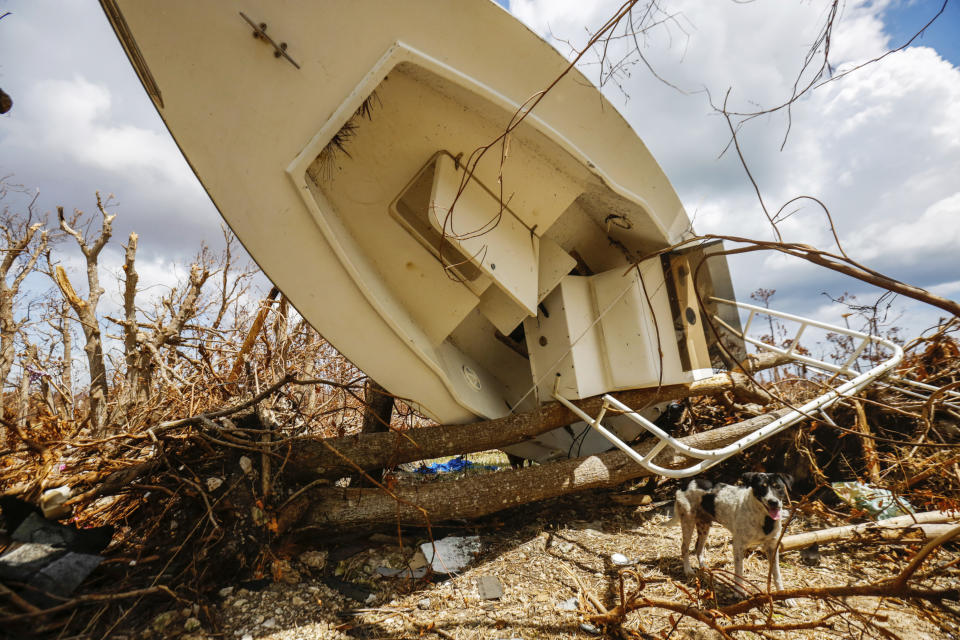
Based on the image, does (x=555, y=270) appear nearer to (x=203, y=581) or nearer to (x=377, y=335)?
(x=377, y=335)

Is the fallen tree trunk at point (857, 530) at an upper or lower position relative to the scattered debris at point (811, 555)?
upper

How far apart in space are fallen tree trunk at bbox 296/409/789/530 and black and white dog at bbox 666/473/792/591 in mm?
818

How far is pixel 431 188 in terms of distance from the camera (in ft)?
8.49

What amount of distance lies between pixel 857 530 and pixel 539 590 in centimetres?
211

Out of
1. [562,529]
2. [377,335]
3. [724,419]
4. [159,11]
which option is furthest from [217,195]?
[724,419]

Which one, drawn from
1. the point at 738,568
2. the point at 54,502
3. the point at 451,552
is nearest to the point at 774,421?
the point at 738,568

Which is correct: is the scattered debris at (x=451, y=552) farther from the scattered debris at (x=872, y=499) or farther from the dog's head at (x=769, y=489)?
the scattered debris at (x=872, y=499)

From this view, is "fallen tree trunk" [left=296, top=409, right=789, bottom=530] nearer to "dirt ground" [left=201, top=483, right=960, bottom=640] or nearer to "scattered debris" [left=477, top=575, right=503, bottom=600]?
"dirt ground" [left=201, top=483, right=960, bottom=640]

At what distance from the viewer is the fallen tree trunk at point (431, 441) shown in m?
2.71

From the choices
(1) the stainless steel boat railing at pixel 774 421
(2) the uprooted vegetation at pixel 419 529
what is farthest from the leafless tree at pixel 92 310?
(1) the stainless steel boat railing at pixel 774 421

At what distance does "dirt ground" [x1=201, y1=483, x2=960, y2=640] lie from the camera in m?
1.88

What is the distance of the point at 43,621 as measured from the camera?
169 centimetres

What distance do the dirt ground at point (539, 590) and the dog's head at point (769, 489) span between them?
409 mm

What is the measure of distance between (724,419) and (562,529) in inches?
90.8
